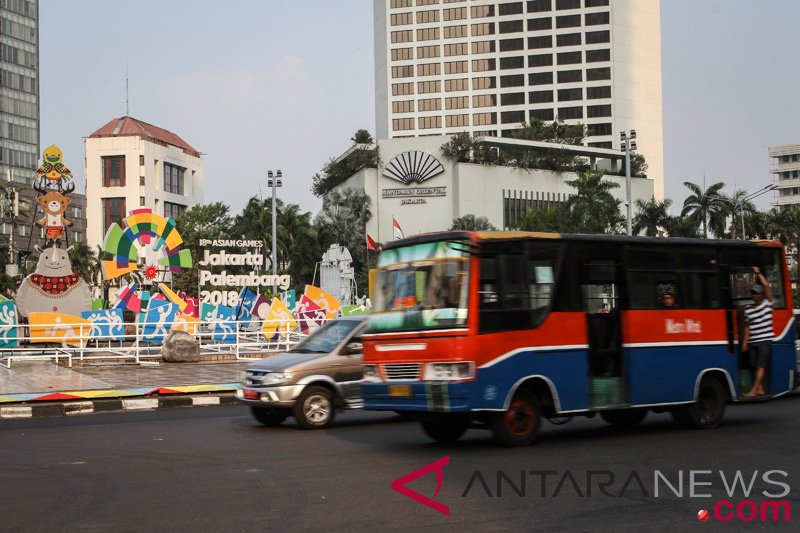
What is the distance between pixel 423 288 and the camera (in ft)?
39.4

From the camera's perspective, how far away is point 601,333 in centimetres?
1291

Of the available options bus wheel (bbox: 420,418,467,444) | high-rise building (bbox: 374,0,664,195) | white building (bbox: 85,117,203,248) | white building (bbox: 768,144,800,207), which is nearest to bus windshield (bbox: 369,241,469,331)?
bus wheel (bbox: 420,418,467,444)

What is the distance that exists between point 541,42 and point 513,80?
568 cm

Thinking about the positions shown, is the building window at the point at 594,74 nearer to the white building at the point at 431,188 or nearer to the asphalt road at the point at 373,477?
the white building at the point at 431,188

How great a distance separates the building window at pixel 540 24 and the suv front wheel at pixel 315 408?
114 metres

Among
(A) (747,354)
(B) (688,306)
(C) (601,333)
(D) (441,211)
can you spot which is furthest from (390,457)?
(D) (441,211)

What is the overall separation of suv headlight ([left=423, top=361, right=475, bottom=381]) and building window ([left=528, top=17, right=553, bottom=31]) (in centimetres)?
11617

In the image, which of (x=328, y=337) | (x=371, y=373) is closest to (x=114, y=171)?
(x=328, y=337)

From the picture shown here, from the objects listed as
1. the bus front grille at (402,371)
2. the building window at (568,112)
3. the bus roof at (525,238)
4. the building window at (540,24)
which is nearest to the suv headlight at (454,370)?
the bus front grille at (402,371)

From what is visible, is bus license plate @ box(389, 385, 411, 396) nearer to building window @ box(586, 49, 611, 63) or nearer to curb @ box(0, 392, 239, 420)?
curb @ box(0, 392, 239, 420)

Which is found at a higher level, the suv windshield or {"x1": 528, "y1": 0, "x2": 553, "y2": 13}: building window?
{"x1": 528, "y1": 0, "x2": 553, "y2": 13}: building window

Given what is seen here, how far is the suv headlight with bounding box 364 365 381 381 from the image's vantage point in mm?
12383

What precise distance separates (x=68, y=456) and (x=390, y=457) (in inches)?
151

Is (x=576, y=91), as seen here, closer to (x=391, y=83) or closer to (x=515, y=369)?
(x=391, y=83)
